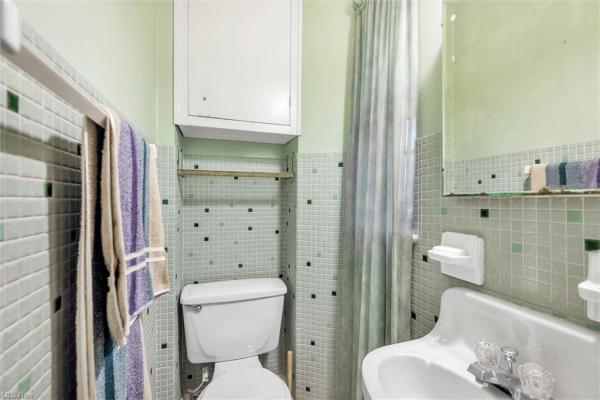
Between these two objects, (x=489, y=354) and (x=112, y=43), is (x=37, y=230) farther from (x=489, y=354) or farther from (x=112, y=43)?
(x=489, y=354)

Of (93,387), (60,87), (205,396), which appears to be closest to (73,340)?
(93,387)

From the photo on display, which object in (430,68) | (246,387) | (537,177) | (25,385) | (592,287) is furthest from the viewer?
(246,387)

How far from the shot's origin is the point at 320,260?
1.30m

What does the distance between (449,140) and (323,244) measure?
0.74m

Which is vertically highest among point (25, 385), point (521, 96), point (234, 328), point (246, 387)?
point (521, 96)

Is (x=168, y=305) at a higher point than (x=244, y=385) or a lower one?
higher

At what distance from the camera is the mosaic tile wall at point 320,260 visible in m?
1.30

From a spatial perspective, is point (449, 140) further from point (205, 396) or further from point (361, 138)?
point (205, 396)

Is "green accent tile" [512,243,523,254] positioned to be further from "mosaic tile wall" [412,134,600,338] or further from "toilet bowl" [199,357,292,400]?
"toilet bowl" [199,357,292,400]

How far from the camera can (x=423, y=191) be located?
961 mm

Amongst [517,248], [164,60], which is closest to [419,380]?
[517,248]

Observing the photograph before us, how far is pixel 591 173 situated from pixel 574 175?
27 mm

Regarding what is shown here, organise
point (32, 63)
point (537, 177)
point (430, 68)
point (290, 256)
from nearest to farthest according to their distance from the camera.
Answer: point (32, 63) → point (537, 177) → point (430, 68) → point (290, 256)

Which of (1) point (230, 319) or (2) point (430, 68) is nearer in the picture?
(2) point (430, 68)
